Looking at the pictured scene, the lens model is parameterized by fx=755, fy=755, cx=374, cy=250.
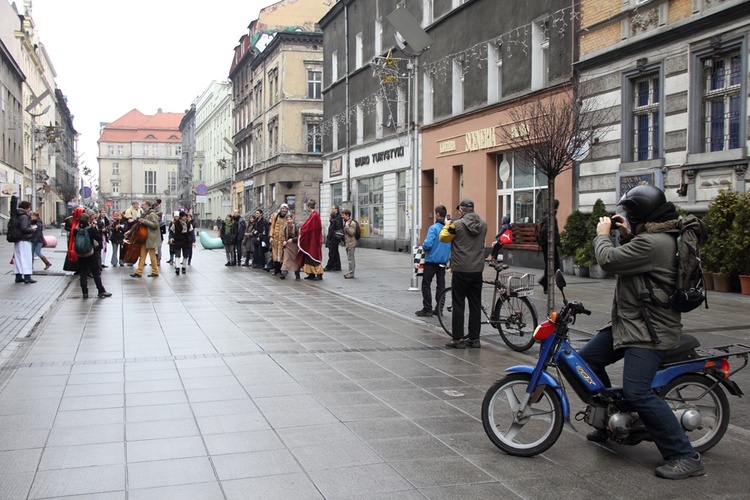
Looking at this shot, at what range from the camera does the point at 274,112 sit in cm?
5366

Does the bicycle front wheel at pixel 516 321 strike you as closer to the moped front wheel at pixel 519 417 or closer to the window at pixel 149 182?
the moped front wheel at pixel 519 417

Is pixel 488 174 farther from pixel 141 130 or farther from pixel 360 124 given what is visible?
pixel 141 130

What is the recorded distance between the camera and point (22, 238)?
53.9 feet

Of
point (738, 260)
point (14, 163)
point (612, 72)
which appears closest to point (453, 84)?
point (612, 72)

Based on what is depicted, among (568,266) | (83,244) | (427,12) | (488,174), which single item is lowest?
(568,266)

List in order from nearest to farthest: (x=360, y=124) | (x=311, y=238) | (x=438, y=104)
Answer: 1. (x=311, y=238)
2. (x=438, y=104)
3. (x=360, y=124)

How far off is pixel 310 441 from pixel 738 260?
11542mm

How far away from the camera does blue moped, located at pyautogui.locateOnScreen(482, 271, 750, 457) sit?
487 cm

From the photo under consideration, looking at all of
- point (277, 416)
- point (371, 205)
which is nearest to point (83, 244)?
point (277, 416)

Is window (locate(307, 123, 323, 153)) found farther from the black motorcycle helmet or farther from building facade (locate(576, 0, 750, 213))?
the black motorcycle helmet

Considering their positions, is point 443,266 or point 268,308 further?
point 268,308

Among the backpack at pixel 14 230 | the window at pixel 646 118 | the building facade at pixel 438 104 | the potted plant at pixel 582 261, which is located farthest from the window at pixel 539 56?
the backpack at pixel 14 230

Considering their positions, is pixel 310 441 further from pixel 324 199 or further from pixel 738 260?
pixel 324 199

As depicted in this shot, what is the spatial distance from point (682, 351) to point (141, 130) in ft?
465
